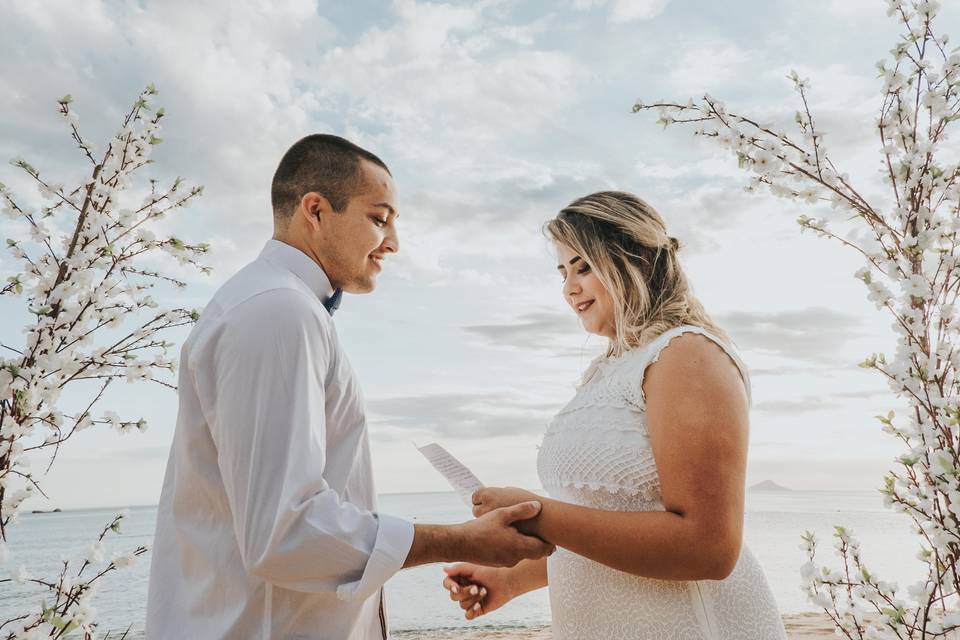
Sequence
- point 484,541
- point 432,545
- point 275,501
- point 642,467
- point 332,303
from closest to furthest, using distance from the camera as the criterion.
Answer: point 275,501 < point 432,545 < point 484,541 < point 642,467 < point 332,303

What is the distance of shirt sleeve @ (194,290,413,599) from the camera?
1.50 m

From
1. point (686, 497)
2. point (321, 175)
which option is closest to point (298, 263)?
point (321, 175)

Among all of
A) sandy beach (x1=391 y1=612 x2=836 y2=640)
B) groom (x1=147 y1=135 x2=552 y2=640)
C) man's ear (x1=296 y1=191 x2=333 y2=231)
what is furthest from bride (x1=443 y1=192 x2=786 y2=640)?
sandy beach (x1=391 y1=612 x2=836 y2=640)

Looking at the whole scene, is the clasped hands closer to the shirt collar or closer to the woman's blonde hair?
the woman's blonde hair

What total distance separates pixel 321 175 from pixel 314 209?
5.8 inches

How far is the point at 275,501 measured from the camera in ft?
4.92

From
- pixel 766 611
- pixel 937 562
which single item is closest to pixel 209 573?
pixel 766 611

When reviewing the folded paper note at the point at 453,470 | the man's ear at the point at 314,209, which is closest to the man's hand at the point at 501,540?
the folded paper note at the point at 453,470

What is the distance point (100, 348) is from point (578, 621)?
275 cm

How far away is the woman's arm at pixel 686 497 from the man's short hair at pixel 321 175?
1.25m

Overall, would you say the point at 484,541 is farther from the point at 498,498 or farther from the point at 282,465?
the point at 282,465

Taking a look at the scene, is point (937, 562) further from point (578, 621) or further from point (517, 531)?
point (517, 531)

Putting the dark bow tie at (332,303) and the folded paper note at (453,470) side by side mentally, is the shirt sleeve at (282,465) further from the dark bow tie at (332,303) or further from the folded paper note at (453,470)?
the folded paper note at (453,470)

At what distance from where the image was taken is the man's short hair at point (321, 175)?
91.0 inches
